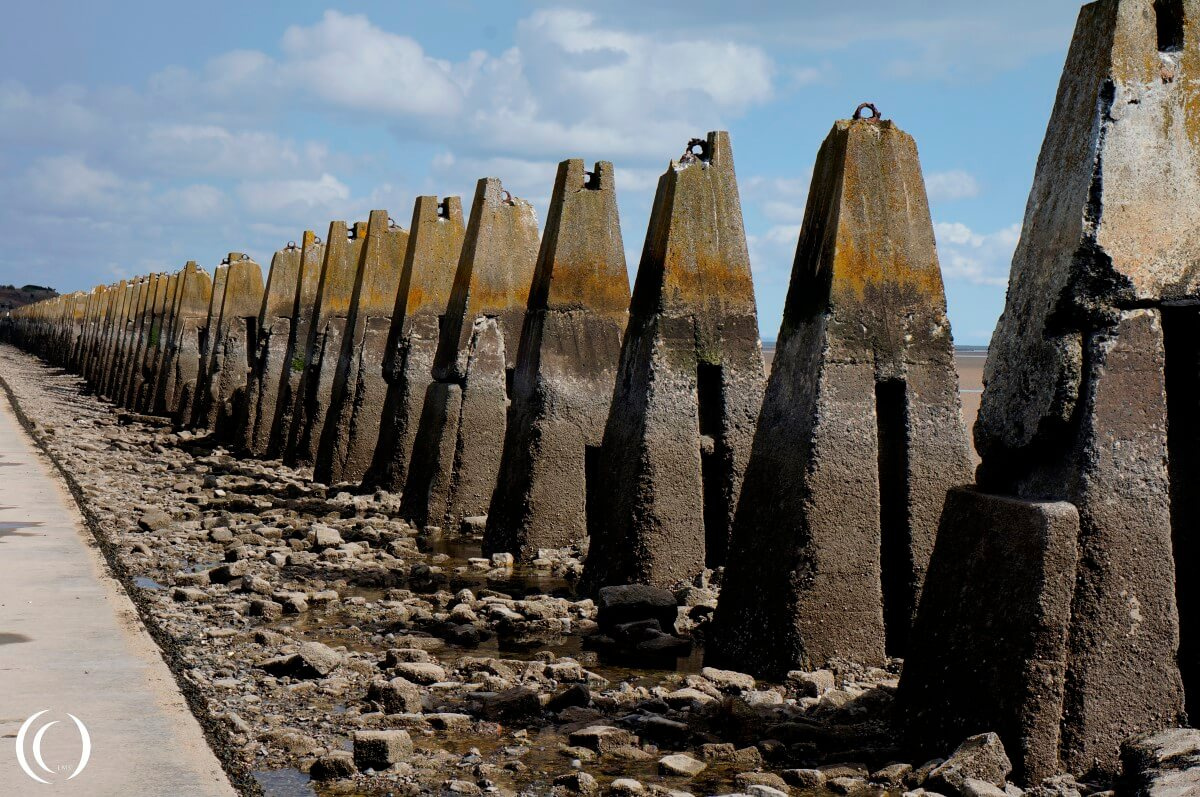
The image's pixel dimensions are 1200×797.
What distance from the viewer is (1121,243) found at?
5332 millimetres

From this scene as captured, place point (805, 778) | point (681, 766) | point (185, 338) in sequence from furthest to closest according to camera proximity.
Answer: point (185, 338), point (681, 766), point (805, 778)

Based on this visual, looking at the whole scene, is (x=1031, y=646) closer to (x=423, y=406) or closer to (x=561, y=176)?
(x=561, y=176)

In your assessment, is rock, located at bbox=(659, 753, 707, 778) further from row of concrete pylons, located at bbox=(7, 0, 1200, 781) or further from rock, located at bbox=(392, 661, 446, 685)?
rock, located at bbox=(392, 661, 446, 685)

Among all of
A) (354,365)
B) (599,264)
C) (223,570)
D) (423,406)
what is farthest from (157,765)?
(354,365)

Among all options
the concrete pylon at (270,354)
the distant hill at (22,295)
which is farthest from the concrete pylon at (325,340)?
the distant hill at (22,295)

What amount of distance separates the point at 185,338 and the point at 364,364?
1571cm

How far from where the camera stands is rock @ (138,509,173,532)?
→ 12508 mm

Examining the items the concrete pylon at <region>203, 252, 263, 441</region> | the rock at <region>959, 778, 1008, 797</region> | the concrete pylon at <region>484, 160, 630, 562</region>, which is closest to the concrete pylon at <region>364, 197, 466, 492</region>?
the concrete pylon at <region>484, 160, 630, 562</region>

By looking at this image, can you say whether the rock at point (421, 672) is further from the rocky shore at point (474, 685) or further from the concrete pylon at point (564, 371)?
the concrete pylon at point (564, 371)

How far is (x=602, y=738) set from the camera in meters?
5.84

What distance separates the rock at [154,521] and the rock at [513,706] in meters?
7.04

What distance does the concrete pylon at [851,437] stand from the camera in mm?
6941

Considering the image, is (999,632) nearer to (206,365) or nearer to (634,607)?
(634,607)

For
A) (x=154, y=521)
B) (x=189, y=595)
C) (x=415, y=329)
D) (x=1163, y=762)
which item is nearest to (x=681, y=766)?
(x=1163, y=762)
